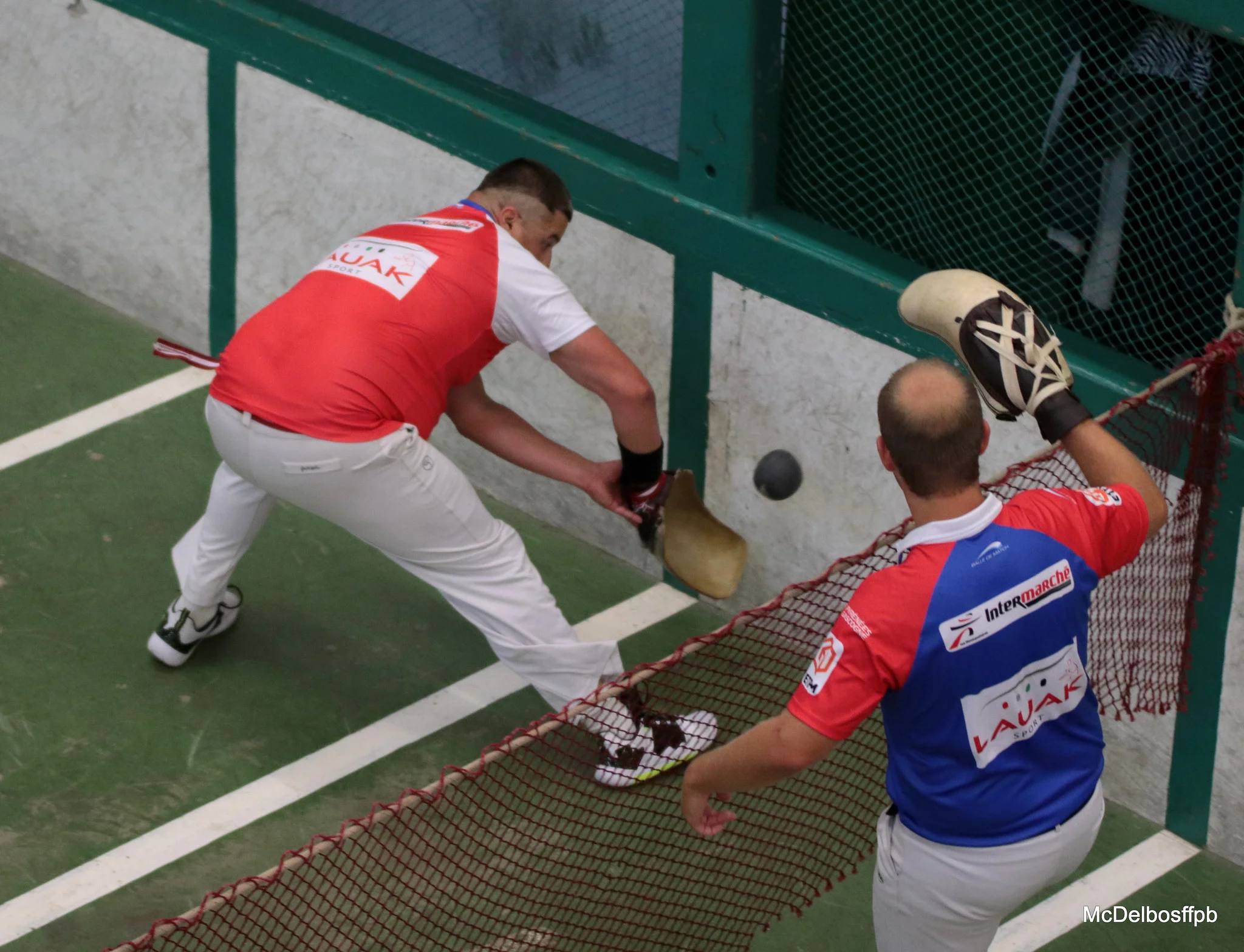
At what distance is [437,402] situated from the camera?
5.50 metres

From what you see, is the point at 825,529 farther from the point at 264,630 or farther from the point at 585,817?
the point at 264,630

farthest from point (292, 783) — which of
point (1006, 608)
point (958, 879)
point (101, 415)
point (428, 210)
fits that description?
point (1006, 608)

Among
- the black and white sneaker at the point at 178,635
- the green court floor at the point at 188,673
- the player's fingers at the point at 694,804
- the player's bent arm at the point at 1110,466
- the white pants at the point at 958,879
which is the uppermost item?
the player's bent arm at the point at 1110,466

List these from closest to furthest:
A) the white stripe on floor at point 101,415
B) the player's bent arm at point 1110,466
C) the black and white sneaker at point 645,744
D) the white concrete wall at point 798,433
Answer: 1. the player's bent arm at point 1110,466
2. the black and white sneaker at point 645,744
3. the white concrete wall at point 798,433
4. the white stripe on floor at point 101,415

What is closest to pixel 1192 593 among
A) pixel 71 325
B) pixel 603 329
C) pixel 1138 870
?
pixel 1138 870

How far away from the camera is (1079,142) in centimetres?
526

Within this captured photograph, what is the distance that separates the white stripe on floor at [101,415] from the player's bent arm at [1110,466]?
467 cm

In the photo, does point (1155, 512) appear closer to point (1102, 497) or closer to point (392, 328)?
point (1102, 497)

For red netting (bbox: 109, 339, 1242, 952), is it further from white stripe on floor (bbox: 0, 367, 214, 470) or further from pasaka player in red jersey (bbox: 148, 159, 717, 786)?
white stripe on floor (bbox: 0, 367, 214, 470)

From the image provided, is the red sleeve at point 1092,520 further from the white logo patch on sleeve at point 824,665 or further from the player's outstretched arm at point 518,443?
the player's outstretched arm at point 518,443

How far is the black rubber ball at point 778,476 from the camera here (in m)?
5.91

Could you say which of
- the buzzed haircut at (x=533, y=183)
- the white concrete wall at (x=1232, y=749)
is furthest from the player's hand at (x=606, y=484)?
the white concrete wall at (x=1232, y=749)

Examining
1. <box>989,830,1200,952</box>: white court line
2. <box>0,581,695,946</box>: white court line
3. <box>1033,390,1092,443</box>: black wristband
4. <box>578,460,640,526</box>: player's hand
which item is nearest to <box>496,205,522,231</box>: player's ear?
<box>578,460,640,526</box>: player's hand

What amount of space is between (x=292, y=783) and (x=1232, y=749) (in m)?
2.99
